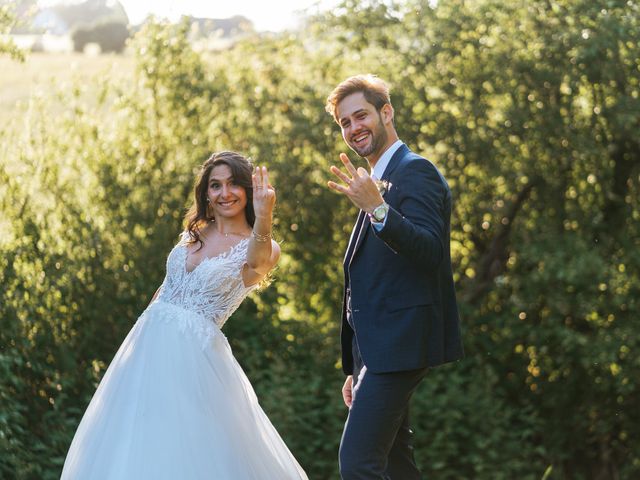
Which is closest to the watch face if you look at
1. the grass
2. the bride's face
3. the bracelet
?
the bracelet

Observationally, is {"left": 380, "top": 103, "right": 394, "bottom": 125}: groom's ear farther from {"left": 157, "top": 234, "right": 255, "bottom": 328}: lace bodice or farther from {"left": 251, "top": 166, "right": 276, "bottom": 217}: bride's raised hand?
{"left": 157, "top": 234, "right": 255, "bottom": 328}: lace bodice

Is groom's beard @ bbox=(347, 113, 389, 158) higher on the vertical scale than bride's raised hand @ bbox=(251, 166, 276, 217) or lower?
higher

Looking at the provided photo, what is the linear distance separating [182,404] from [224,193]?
0.90m

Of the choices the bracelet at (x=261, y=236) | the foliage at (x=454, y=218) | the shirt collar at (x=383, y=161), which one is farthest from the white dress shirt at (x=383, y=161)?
the foliage at (x=454, y=218)

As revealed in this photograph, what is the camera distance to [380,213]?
3.41 m

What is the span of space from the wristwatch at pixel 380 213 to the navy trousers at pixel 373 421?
1.93 ft

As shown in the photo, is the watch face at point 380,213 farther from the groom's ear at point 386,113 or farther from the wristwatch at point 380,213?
the groom's ear at point 386,113

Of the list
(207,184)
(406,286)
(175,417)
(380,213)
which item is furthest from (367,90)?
(175,417)

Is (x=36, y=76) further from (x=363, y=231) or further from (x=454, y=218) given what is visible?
(x=363, y=231)

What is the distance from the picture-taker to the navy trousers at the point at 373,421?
3.57 meters

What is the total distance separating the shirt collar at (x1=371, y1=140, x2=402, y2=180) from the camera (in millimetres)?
3812

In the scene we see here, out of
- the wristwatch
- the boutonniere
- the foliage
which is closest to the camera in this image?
the wristwatch

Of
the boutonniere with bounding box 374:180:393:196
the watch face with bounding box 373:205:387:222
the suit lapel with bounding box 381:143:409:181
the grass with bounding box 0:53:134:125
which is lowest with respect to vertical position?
the watch face with bounding box 373:205:387:222

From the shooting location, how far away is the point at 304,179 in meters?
7.29
